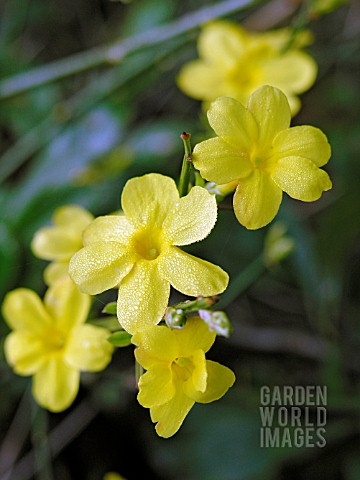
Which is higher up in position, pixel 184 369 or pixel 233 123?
pixel 233 123

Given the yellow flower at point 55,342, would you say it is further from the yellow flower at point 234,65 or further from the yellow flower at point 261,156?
the yellow flower at point 234,65

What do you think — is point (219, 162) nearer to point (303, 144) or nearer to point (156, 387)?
point (303, 144)

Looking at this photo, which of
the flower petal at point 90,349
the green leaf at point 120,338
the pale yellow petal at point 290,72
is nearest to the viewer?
the green leaf at point 120,338

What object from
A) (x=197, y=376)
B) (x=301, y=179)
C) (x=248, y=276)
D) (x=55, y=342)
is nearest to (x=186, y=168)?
(x=301, y=179)

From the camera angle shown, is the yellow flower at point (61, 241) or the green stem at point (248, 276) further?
the green stem at point (248, 276)

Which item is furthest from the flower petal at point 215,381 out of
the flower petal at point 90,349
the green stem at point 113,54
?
the green stem at point 113,54
